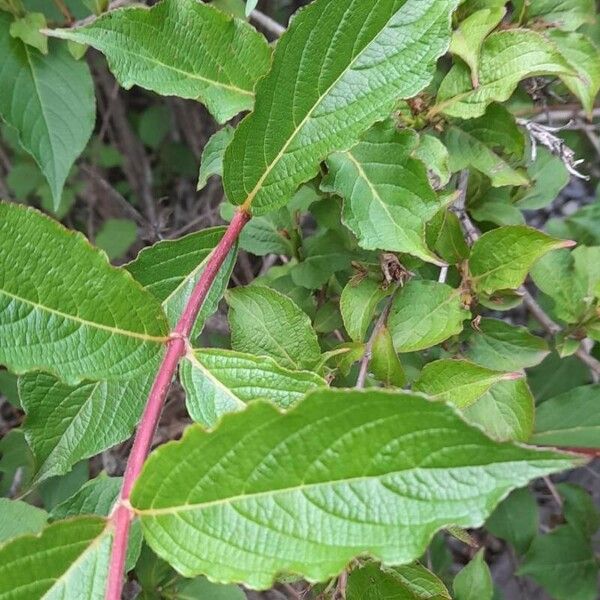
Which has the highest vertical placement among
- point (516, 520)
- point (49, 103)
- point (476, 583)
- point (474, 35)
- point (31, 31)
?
point (31, 31)

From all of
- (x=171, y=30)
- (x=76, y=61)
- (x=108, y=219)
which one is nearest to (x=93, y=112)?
(x=76, y=61)

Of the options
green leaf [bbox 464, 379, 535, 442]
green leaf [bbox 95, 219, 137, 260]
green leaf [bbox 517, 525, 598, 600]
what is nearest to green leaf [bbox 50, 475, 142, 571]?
green leaf [bbox 464, 379, 535, 442]

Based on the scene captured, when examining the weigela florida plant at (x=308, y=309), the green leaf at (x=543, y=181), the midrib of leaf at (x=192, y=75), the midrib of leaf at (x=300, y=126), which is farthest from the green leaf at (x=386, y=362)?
the green leaf at (x=543, y=181)

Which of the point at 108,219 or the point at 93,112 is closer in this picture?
the point at 93,112

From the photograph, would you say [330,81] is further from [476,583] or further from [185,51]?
[476,583]

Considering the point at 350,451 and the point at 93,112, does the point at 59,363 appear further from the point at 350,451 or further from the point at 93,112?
the point at 93,112

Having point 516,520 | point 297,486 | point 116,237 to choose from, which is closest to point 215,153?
point 297,486
